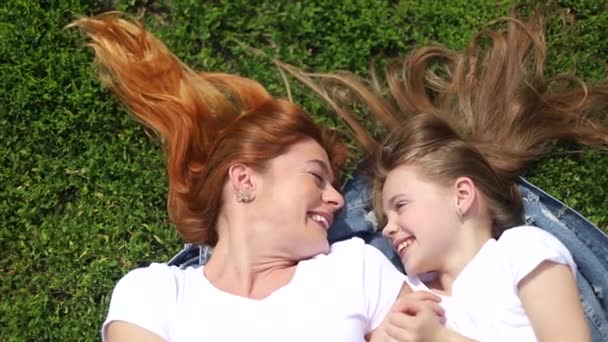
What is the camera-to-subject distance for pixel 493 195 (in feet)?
12.0

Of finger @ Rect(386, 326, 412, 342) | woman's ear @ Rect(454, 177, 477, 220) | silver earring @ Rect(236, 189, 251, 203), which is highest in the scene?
woman's ear @ Rect(454, 177, 477, 220)

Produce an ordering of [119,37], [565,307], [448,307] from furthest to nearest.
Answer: [119,37] < [448,307] < [565,307]

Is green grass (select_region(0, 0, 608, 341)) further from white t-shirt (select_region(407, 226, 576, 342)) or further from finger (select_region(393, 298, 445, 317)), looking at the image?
finger (select_region(393, 298, 445, 317))

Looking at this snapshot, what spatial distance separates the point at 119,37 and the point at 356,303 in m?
1.72

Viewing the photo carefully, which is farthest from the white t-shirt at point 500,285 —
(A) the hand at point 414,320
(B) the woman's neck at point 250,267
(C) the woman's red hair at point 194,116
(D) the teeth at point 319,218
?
(C) the woman's red hair at point 194,116

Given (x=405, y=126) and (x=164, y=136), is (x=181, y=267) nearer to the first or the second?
(x=164, y=136)

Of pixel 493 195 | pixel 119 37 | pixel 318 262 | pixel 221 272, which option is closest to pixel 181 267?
pixel 221 272

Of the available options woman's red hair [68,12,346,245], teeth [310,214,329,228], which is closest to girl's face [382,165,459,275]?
teeth [310,214,329,228]

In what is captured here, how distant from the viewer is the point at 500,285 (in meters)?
3.43

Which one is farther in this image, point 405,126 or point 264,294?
point 405,126

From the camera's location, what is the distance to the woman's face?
3514 millimetres

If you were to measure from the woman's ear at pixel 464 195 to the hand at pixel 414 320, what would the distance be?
378 millimetres

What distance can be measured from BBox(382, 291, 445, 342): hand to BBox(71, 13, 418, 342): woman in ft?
0.15

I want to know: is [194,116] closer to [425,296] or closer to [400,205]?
[400,205]
